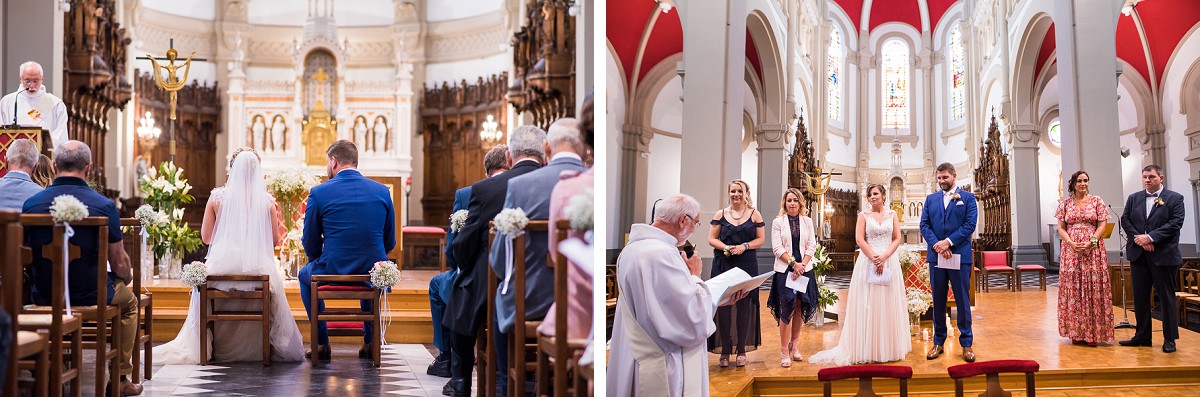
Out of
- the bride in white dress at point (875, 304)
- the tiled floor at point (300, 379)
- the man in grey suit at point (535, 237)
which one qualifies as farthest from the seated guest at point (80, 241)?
the bride in white dress at point (875, 304)

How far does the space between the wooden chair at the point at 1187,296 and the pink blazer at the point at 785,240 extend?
3949 mm

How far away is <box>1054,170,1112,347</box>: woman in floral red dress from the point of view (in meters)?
6.55

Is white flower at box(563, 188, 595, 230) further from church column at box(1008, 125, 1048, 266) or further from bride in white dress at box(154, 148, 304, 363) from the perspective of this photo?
church column at box(1008, 125, 1048, 266)

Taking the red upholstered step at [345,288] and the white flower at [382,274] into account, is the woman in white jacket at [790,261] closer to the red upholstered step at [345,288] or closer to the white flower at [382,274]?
the white flower at [382,274]

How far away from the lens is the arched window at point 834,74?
36.7 ft

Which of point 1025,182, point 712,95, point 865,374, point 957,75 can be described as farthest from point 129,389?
point 1025,182

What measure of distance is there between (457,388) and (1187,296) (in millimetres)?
6544

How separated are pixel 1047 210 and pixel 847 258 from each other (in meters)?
2.84

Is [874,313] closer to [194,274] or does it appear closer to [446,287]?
[446,287]

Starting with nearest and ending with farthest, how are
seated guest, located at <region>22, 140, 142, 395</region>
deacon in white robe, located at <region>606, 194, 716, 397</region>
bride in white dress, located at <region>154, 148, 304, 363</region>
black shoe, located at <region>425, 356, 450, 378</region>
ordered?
deacon in white robe, located at <region>606, 194, 716, 397</region> < seated guest, located at <region>22, 140, 142, 395</region> < black shoe, located at <region>425, 356, 450, 378</region> < bride in white dress, located at <region>154, 148, 304, 363</region>

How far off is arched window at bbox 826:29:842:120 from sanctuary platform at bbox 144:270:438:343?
6198 millimetres

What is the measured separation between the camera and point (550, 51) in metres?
10.5

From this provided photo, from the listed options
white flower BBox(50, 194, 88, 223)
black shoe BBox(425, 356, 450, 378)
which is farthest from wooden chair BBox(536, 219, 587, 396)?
black shoe BBox(425, 356, 450, 378)

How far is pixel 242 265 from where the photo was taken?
17.3ft
